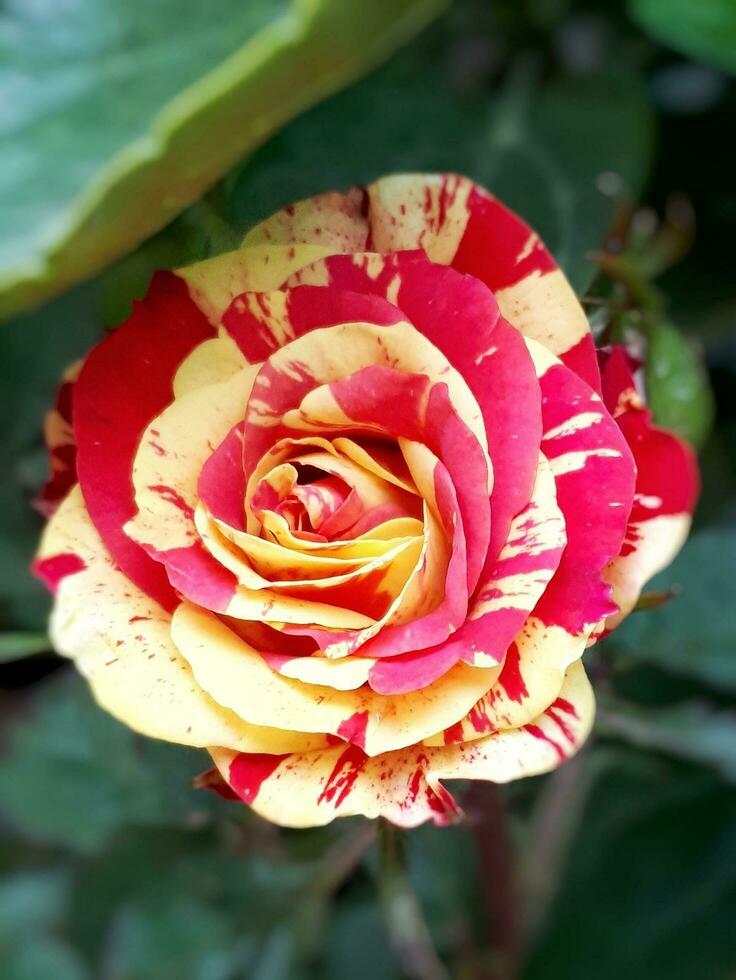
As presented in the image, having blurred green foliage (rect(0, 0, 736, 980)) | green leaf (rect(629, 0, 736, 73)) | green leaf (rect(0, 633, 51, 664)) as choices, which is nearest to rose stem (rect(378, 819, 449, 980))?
blurred green foliage (rect(0, 0, 736, 980))

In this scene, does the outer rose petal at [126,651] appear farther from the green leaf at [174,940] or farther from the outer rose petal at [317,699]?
the green leaf at [174,940]

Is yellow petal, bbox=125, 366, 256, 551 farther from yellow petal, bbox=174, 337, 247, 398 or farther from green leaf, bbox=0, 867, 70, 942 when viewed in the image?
green leaf, bbox=0, 867, 70, 942

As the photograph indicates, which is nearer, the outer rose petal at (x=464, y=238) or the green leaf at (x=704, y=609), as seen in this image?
the outer rose petal at (x=464, y=238)

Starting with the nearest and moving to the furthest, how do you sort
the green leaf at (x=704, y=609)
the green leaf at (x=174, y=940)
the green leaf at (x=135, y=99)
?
the green leaf at (x=135, y=99), the green leaf at (x=704, y=609), the green leaf at (x=174, y=940)

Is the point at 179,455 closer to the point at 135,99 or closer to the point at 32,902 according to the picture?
the point at 135,99

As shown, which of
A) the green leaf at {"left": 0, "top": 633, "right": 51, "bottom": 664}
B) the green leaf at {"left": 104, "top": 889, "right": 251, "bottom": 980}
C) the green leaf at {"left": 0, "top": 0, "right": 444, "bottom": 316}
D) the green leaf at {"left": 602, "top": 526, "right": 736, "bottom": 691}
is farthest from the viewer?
the green leaf at {"left": 104, "top": 889, "right": 251, "bottom": 980}

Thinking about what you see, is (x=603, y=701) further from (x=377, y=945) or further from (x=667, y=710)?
(x=377, y=945)

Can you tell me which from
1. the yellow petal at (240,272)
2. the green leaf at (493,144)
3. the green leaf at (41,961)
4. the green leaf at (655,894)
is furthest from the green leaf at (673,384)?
the green leaf at (41,961)
